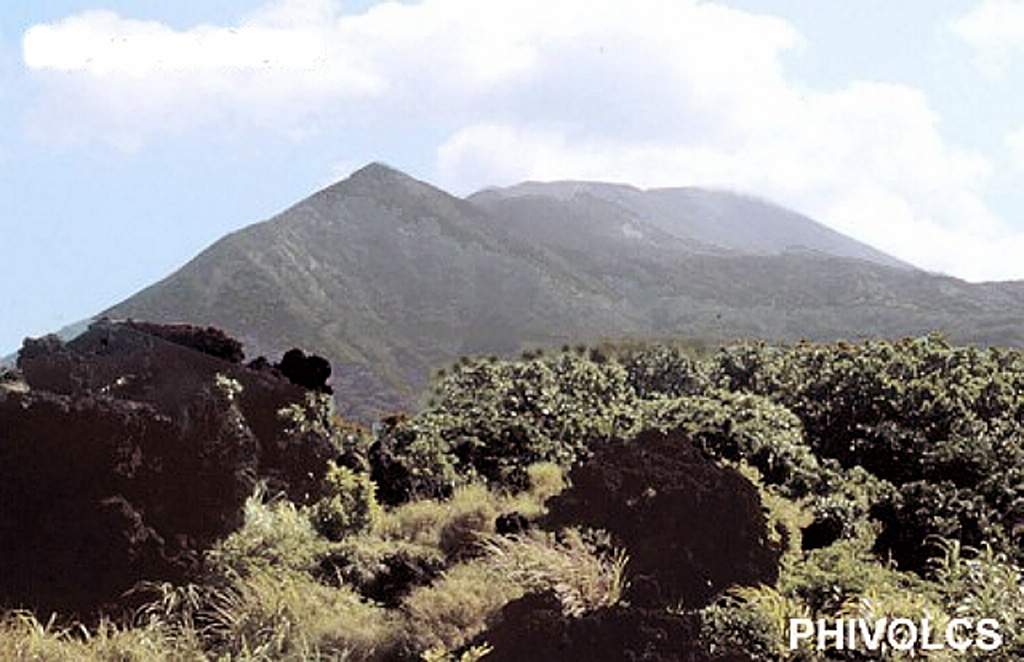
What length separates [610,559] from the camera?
10.6 metres

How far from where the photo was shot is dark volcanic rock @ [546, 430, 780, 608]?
405 inches

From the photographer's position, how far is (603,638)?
8.76 m

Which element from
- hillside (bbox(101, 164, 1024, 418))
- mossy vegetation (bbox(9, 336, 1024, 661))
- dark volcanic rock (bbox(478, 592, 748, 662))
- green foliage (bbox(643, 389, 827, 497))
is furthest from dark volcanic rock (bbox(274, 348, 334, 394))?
hillside (bbox(101, 164, 1024, 418))

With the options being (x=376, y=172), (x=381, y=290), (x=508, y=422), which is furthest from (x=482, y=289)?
(x=508, y=422)

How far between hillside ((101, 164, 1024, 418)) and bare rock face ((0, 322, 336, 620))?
20.7 metres

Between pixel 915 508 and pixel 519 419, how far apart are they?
4.97m

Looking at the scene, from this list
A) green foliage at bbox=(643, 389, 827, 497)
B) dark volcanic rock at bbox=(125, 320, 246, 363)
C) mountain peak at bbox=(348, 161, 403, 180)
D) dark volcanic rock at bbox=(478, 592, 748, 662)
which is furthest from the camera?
mountain peak at bbox=(348, 161, 403, 180)

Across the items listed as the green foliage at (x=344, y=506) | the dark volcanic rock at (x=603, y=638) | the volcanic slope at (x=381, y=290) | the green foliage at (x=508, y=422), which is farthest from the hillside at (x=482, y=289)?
the dark volcanic rock at (x=603, y=638)

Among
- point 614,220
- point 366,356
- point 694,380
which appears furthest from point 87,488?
point 614,220

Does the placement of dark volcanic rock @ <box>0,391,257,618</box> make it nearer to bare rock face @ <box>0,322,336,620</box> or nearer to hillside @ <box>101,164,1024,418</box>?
bare rock face @ <box>0,322,336,620</box>

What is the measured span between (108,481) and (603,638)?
15.0 ft

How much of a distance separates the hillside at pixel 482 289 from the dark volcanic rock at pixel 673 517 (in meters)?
21.7

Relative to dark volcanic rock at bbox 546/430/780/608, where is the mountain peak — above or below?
above

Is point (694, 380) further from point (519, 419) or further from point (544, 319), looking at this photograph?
point (544, 319)
